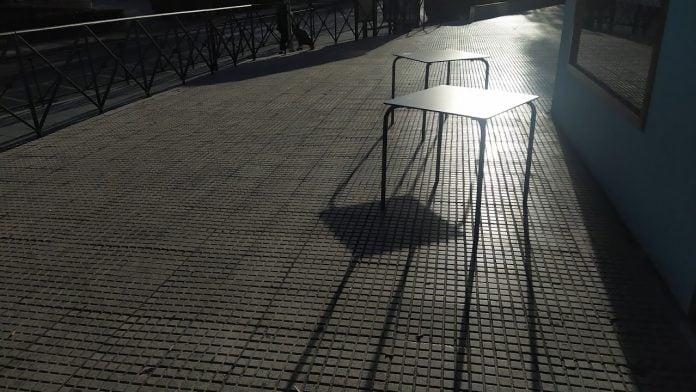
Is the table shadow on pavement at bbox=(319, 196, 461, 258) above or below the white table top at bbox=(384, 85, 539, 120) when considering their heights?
below

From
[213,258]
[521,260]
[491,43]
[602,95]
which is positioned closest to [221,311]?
[213,258]

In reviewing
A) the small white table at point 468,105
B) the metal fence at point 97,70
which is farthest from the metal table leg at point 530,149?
the metal fence at point 97,70

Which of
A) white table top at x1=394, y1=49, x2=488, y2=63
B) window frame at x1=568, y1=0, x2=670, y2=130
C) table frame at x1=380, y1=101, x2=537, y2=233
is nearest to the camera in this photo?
window frame at x1=568, y1=0, x2=670, y2=130

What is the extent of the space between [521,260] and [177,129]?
4.73 m

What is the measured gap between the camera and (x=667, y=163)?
309 cm

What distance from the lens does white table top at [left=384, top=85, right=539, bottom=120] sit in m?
3.56

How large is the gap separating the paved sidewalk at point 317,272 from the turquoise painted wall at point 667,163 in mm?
158

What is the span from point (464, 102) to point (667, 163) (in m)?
1.36

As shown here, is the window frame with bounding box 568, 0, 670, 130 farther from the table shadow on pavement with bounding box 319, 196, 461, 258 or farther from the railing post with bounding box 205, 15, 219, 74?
the railing post with bounding box 205, 15, 219, 74

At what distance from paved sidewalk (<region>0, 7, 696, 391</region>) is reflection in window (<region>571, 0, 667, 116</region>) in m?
0.83

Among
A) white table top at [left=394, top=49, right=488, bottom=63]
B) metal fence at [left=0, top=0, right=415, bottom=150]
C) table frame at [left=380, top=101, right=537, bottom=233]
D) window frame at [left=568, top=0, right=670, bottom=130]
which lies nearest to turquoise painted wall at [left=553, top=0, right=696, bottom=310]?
window frame at [left=568, top=0, right=670, bottom=130]

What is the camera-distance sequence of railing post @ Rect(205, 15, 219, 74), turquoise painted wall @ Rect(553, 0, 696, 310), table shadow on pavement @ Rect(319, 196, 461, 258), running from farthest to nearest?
railing post @ Rect(205, 15, 219, 74) < table shadow on pavement @ Rect(319, 196, 461, 258) < turquoise painted wall @ Rect(553, 0, 696, 310)

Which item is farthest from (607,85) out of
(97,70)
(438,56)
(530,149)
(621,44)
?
(97,70)

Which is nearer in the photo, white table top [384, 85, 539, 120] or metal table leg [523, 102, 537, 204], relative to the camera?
white table top [384, 85, 539, 120]
